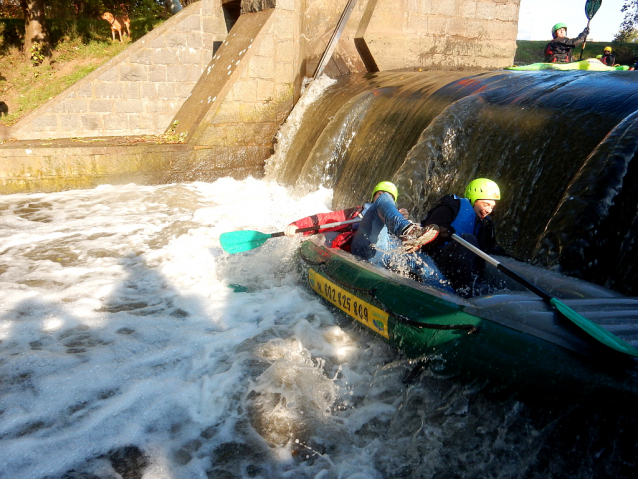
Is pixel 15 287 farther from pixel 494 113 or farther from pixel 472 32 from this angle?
pixel 472 32

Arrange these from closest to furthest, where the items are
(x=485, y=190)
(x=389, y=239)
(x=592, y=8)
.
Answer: (x=485, y=190), (x=389, y=239), (x=592, y=8)

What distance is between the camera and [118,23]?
575 inches

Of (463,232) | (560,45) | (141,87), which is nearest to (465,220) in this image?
(463,232)

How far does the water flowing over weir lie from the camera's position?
13.6 feet

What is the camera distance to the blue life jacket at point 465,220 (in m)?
4.02

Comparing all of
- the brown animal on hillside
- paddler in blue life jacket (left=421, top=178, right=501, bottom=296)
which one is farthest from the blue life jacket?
the brown animal on hillside

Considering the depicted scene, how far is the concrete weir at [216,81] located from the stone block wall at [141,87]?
0.06 feet

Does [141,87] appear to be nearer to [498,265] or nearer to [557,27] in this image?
[498,265]

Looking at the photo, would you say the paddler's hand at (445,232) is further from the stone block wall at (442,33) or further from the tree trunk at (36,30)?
the tree trunk at (36,30)

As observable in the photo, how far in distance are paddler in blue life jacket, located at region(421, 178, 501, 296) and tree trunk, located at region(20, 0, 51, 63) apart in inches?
527

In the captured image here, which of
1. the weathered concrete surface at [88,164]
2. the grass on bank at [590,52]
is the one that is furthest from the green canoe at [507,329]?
the grass on bank at [590,52]

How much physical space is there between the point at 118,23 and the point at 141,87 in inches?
230

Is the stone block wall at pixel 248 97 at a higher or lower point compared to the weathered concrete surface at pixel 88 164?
higher

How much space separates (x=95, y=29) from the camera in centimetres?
1504
